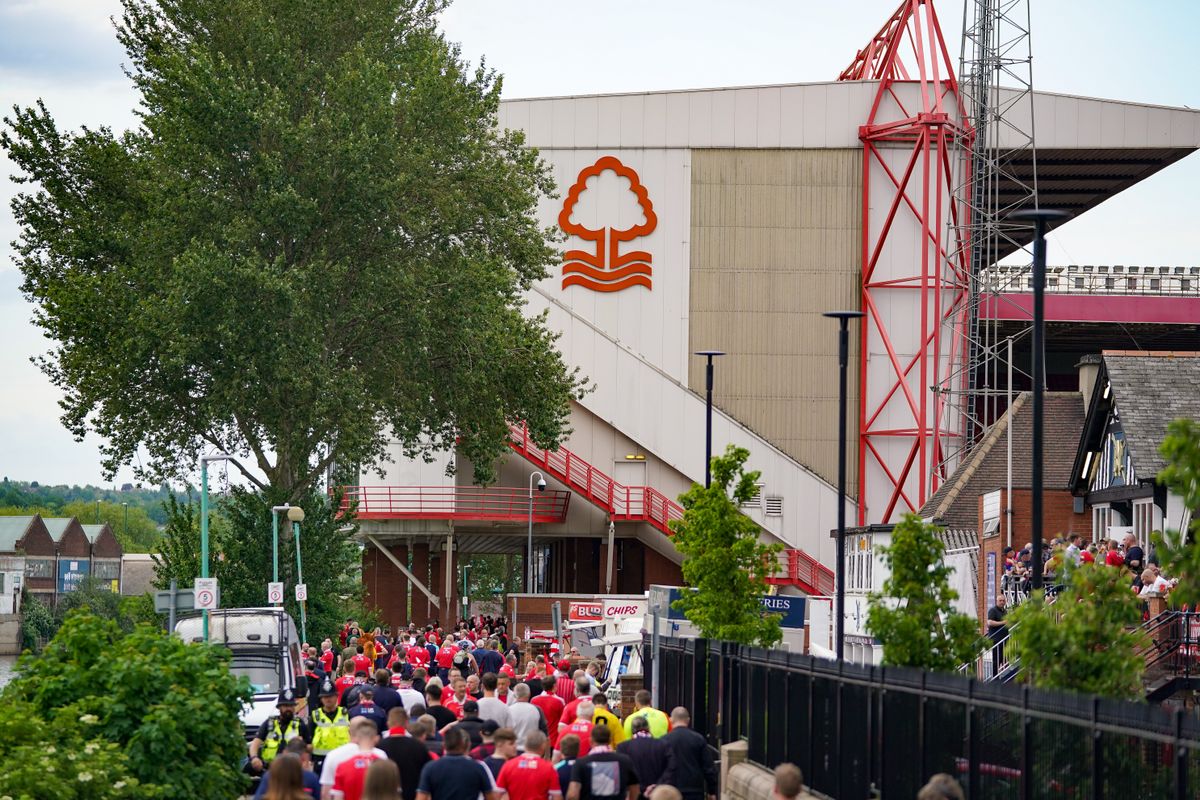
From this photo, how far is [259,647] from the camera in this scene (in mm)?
26891

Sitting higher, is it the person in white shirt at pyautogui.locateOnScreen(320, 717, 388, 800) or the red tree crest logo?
the red tree crest logo

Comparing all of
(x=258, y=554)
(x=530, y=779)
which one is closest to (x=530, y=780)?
(x=530, y=779)

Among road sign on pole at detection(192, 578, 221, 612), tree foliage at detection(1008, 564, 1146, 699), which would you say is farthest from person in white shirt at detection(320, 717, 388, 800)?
road sign on pole at detection(192, 578, 221, 612)

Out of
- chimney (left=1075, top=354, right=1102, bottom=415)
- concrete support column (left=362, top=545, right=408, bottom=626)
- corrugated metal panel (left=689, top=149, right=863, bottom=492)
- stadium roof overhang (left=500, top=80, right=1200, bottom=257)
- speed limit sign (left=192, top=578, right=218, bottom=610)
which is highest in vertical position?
stadium roof overhang (left=500, top=80, right=1200, bottom=257)

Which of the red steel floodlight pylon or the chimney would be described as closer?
the chimney

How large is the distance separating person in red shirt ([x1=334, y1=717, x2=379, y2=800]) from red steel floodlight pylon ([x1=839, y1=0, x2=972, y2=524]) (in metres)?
49.3

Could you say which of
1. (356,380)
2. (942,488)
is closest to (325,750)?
(356,380)

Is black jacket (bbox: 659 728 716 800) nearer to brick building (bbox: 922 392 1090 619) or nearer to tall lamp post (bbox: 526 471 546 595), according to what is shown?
brick building (bbox: 922 392 1090 619)

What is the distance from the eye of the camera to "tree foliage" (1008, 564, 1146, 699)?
13.3 meters

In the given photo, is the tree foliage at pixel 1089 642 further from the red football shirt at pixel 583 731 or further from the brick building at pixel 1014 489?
the brick building at pixel 1014 489

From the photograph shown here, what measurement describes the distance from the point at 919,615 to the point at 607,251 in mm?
47343

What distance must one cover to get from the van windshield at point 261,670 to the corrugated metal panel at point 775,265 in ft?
124

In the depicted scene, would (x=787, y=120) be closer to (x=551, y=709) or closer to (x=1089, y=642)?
(x=551, y=709)

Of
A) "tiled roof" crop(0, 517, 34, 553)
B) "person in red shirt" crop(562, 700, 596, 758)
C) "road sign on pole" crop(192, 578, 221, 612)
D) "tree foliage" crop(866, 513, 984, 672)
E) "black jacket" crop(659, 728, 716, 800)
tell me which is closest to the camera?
"black jacket" crop(659, 728, 716, 800)
